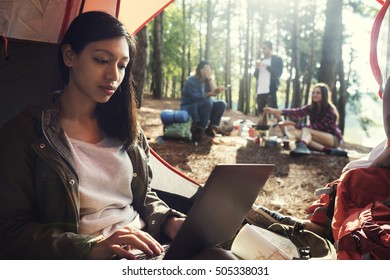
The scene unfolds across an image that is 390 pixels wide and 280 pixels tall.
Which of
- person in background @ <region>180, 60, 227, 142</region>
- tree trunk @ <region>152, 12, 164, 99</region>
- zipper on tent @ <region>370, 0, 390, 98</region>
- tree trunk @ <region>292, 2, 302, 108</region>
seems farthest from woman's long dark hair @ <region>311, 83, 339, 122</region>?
tree trunk @ <region>292, 2, 302, 108</region>

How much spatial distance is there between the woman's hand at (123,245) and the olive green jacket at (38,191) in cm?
4

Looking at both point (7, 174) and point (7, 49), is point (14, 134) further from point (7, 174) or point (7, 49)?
point (7, 49)

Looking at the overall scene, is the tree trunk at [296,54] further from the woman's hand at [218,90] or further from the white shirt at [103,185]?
the white shirt at [103,185]

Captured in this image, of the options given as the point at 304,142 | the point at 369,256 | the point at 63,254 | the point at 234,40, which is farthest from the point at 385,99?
the point at 234,40

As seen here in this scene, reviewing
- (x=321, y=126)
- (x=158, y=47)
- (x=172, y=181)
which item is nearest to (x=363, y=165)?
(x=172, y=181)

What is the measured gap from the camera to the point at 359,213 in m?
1.56

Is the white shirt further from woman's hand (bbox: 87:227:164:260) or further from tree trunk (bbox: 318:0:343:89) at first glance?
tree trunk (bbox: 318:0:343:89)

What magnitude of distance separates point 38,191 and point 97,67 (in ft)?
1.48

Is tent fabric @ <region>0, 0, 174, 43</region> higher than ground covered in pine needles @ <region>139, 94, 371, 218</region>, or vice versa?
tent fabric @ <region>0, 0, 174, 43</region>

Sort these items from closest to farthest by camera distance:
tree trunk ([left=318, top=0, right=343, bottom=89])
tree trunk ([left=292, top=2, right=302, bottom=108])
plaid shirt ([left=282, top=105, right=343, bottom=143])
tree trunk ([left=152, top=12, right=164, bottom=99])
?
plaid shirt ([left=282, top=105, right=343, bottom=143]) → tree trunk ([left=318, top=0, right=343, bottom=89]) → tree trunk ([left=152, top=12, right=164, bottom=99]) → tree trunk ([left=292, top=2, right=302, bottom=108])

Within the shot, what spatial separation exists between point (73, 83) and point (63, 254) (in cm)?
58

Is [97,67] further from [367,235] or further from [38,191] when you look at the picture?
[367,235]

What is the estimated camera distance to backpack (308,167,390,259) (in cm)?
138

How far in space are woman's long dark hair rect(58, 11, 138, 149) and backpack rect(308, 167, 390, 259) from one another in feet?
2.99
